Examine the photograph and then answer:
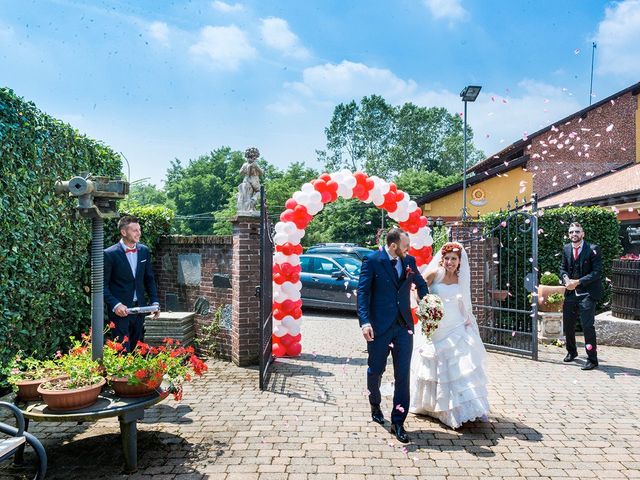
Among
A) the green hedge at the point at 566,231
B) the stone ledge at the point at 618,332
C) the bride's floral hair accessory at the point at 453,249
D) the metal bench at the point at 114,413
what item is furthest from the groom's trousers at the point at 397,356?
the green hedge at the point at 566,231

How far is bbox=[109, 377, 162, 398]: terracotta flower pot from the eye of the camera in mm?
4020

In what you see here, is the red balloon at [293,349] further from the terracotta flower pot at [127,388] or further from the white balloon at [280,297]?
the terracotta flower pot at [127,388]

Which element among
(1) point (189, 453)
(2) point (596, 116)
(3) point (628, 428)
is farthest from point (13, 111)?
(2) point (596, 116)

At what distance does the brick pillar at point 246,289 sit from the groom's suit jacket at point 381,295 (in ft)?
9.63

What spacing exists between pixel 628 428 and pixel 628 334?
4.60m

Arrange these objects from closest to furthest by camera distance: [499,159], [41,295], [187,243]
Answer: [41,295], [187,243], [499,159]

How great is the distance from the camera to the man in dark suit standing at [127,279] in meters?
5.38

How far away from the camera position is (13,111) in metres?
5.57

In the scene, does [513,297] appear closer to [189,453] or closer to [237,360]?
[237,360]

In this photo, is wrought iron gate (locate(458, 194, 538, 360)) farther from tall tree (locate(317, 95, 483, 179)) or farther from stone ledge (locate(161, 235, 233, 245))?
tall tree (locate(317, 95, 483, 179))

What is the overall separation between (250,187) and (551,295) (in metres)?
6.15

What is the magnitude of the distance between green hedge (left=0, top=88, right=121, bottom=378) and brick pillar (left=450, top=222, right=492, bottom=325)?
6.37m

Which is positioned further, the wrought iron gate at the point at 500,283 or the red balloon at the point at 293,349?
the wrought iron gate at the point at 500,283

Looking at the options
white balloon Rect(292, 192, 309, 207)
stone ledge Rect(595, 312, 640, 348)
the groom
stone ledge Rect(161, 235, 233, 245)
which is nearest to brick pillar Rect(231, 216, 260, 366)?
stone ledge Rect(161, 235, 233, 245)
